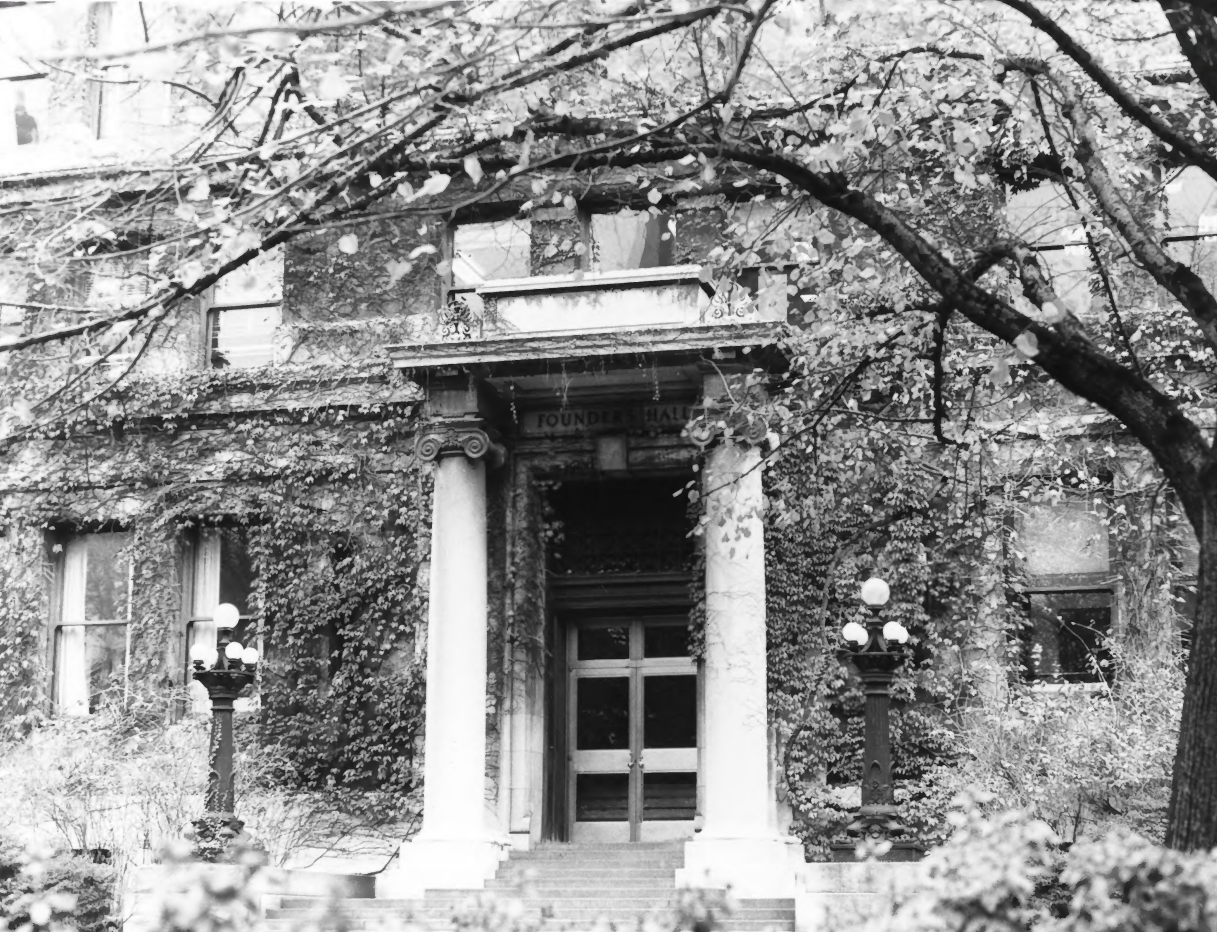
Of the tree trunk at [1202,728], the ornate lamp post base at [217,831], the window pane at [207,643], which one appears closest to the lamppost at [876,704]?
the ornate lamp post base at [217,831]

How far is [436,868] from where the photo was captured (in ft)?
53.2

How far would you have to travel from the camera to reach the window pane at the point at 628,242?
774 inches

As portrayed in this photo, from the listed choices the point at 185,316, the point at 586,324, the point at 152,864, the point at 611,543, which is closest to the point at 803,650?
the point at 611,543

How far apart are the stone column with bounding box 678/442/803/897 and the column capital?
95.9 inches

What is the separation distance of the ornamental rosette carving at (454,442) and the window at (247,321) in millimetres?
4079

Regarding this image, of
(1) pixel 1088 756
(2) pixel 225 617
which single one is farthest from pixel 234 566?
(1) pixel 1088 756

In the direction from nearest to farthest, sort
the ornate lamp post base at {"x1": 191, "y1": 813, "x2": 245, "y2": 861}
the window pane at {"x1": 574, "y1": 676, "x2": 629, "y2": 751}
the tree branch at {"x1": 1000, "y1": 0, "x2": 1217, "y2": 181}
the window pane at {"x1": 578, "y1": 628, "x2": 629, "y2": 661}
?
the tree branch at {"x1": 1000, "y1": 0, "x2": 1217, "y2": 181} → the ornate lamp post base at {"x1": 191, "y1": 813, "x2": 245, "y2": 861} → the window pane at {"x1": 574, "y1": 676, "x2": 629, "y2": 751} → the window pane at {"x1": 578, "y1": 628, "x2": 629, "y2": 661}

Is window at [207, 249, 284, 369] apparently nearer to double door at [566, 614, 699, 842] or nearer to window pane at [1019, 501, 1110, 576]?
double door at [566, 614, 699, 842]

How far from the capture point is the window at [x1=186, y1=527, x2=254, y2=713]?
20297mm

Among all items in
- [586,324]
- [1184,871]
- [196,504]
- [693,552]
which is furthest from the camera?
[196,504]

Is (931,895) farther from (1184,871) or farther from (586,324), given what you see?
(586,324)

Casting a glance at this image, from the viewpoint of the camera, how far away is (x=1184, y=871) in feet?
19.3

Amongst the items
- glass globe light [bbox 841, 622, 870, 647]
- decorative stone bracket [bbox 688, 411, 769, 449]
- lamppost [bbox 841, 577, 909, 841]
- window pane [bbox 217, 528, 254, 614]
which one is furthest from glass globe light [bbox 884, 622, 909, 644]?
window pane [bbox 217, 528, 254, 614]

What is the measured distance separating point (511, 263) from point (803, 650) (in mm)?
6033
